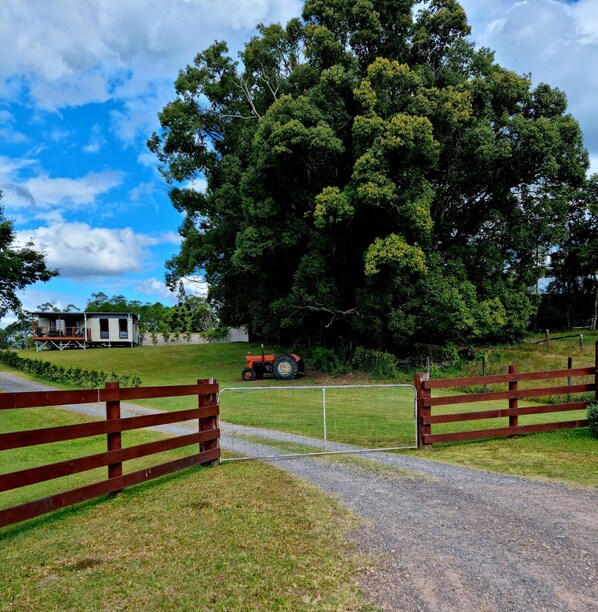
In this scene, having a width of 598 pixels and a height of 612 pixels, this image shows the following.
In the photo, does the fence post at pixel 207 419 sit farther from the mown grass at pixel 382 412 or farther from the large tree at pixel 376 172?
the large tree at pixel 376 172

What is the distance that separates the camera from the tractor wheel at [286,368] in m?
21.7

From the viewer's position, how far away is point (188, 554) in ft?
12.2

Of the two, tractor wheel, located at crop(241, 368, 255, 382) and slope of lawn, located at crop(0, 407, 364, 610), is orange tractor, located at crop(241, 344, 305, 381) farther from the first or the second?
slope of lawn, located at crop(0, 407, 364, 610)

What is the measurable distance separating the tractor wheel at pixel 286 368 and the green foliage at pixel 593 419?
561 inches

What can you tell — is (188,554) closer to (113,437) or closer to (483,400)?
(113,437)

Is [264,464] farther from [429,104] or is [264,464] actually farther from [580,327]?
[580,327]

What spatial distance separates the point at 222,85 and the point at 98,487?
2621 centimetres

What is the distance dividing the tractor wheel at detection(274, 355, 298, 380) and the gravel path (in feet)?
50.1

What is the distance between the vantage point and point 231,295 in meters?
28.9

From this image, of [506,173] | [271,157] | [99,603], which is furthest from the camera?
[506,173]

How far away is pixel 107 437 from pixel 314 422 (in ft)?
20.7

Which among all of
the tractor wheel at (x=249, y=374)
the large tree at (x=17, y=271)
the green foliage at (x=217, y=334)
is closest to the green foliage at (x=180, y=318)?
the green foliage at (x=217, y=334)

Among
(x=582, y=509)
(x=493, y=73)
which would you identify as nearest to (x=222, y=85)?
(x=493, y=73)

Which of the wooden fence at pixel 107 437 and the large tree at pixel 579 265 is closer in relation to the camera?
the wooden fence at pixel 107 437
